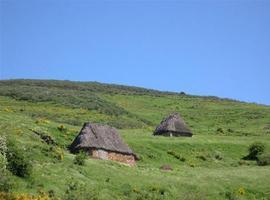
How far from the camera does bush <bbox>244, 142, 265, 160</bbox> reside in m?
68.4

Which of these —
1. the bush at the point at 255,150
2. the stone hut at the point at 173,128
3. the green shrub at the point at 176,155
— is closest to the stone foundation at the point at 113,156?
the green shrub at the point at 176,155

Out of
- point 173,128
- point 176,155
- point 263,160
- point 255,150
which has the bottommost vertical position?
point 176,155

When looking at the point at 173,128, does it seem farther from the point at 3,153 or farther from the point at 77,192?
the point at 77,192

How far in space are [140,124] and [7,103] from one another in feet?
70.3

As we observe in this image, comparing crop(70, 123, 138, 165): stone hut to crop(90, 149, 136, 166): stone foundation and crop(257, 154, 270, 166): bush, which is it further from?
crop(257, 154, 270, 166): bush

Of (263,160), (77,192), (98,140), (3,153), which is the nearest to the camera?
(77,192)

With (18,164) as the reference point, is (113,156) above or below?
above

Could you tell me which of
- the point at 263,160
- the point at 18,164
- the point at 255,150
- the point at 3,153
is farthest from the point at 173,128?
the point at 18,164

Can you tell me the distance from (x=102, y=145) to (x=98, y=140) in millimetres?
781

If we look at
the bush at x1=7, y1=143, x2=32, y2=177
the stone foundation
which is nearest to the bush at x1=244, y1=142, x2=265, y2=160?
the stone foundation

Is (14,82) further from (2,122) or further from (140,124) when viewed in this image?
(2,122)

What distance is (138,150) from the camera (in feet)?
210

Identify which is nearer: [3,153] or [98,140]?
[3,153]

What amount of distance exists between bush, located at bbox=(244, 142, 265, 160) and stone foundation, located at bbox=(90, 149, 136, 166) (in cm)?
1632
